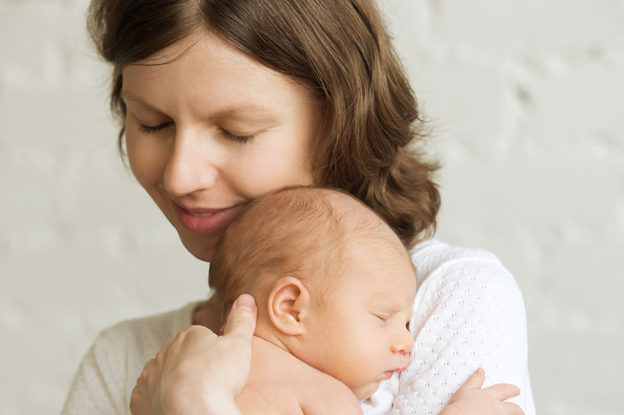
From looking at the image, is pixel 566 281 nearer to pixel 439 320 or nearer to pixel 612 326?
pixel 612 326

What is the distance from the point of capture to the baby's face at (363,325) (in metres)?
0.95

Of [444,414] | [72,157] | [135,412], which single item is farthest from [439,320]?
[72,157]

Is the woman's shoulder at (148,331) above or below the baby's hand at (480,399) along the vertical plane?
below

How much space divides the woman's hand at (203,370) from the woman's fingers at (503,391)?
11.4 inches

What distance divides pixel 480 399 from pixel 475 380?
3cm

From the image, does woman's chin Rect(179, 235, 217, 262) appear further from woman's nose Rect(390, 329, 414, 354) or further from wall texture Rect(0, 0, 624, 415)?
wall texture Rect(0, 0, 624, 415)

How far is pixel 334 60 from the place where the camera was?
3.71 ft

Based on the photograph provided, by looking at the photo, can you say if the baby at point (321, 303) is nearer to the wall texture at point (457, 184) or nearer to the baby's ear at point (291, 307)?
the baby's ear at point (291, 307)

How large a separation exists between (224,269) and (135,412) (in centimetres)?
20

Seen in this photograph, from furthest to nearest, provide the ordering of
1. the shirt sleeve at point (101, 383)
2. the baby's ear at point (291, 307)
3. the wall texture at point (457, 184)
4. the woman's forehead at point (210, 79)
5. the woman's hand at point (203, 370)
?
the wall texture at point (457, 184) → the shirt sleeve at point (101, 383) → the woman's forehead at point (210, 79) → the baby's ear at point (291, 307) → the woman's hand at point (203, 370)

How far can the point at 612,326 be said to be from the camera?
2.03 metres

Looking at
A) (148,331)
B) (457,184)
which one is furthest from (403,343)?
(457,184)

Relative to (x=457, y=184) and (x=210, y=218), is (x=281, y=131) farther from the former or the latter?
(x=457, y=184)

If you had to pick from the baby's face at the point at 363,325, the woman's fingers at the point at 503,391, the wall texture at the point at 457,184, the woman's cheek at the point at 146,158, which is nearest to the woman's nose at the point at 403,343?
the baby's face at the point at 363,325
